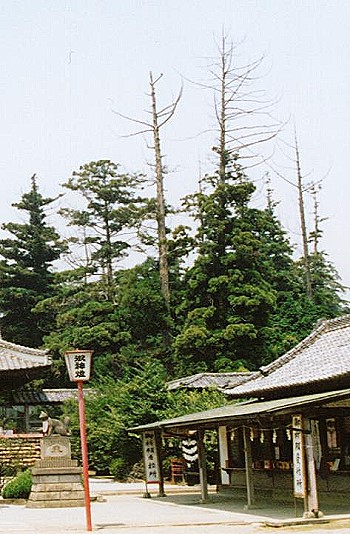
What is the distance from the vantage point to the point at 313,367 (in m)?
22.5

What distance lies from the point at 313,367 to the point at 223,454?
6244mm

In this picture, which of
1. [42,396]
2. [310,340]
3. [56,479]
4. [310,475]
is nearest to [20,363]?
[42,396]

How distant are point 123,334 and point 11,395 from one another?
270 inches

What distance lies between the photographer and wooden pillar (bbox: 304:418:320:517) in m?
16.5

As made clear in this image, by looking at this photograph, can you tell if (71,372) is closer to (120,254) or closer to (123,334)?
(123,334)

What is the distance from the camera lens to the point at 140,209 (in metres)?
45.4

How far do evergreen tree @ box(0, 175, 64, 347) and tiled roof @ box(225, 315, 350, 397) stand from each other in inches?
1076

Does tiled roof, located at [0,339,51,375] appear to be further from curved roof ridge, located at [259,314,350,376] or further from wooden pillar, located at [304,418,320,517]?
wooden pillar, located at [304,418,320,517]

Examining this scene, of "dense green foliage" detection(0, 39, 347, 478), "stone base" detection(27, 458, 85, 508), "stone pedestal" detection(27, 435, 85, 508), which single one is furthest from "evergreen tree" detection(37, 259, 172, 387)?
"stone base" detection(27, 458, 85, 508)

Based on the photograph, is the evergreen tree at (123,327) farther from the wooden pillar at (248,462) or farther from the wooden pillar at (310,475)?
the wooden pillar at (310,475)

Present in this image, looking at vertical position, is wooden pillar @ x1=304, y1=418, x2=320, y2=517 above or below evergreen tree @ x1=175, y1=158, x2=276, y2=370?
below

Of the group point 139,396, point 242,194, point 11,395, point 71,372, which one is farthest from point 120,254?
point 71,372

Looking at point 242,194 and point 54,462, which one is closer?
point 54,462

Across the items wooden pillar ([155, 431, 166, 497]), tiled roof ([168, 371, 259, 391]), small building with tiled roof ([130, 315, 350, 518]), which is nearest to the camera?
small building with tiled roof ([130, 315, 350, 518])
